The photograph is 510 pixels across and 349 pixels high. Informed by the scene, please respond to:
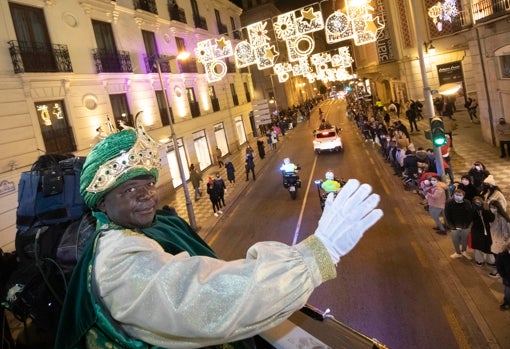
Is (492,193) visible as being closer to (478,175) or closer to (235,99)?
(478,175)

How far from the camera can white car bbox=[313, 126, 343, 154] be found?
2411cm

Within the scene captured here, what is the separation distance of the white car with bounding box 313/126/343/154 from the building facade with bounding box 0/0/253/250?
27.2 ft

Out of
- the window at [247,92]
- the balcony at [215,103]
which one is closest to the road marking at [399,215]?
the balcony at [215,103]

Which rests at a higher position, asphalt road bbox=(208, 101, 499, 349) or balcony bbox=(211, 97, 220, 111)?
balcony bbox=(211, 97, 220, 111)

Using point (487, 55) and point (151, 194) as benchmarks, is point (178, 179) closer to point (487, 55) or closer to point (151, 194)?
point (487, 55)

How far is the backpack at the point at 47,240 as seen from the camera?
8.04ft

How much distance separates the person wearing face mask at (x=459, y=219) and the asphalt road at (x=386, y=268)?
427 millimetres

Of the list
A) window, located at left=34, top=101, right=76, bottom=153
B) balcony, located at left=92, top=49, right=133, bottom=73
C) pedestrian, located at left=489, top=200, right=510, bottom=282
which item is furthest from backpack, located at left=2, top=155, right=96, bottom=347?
balcony, located at left=92, top=49, right=133, bottom=73

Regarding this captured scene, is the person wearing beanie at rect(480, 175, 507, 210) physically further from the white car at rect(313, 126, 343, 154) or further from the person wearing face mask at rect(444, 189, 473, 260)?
the white car at rect(313, 126, 343, 154)

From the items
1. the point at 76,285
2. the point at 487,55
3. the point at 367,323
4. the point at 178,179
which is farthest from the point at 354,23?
the point at 178,179

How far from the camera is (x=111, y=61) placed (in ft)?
60.9

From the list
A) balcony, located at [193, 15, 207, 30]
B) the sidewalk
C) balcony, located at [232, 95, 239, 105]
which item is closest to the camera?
the sidewalk

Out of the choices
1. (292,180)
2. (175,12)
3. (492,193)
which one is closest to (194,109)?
(175,12)

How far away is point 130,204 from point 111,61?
18.6 m
